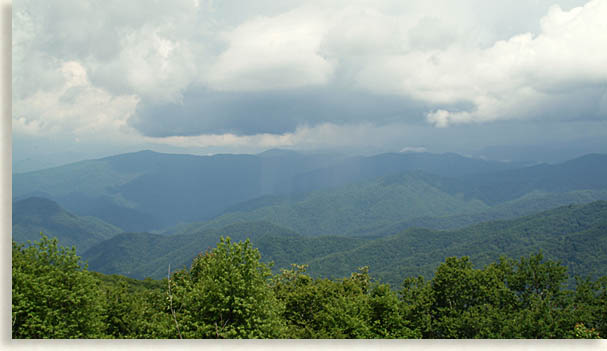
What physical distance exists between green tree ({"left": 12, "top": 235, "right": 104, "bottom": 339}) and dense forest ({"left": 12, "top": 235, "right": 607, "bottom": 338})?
0.02 meters

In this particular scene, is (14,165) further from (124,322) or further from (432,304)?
(432,304)

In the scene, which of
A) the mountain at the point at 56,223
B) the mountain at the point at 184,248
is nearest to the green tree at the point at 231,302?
the mountain at the point at 184,248

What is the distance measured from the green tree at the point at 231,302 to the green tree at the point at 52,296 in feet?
5.54

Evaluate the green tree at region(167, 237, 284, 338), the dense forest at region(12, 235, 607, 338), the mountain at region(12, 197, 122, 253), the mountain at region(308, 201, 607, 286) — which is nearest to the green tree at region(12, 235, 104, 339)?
the dense forest at region(12, 235, 607, 338)

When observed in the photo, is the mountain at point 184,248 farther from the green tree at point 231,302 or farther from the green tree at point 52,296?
the green tree at point 231,302

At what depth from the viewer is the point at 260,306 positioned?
709 cm

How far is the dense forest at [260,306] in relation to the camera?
6836 millimetres

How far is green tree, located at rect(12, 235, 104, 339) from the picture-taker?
6.82m

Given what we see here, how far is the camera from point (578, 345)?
21.3ft

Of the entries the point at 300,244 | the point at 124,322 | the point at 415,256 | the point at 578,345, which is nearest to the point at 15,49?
the point at 124,322

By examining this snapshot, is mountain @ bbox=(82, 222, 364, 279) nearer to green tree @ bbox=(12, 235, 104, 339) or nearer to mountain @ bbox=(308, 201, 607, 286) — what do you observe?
mountain @ bbox=(308, 201, 607, 286)

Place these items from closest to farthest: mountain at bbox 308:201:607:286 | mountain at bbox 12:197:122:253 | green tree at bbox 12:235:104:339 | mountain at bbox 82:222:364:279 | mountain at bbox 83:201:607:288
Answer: green tree at bbox 12:235:104:339 → mountain at bbox 83:201:607:288 → mountain at bbox 308:201:607:286 → mountain at bbox 82:222:364:279 → mountain at bbox 12:197:122:253

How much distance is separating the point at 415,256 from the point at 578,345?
271ft

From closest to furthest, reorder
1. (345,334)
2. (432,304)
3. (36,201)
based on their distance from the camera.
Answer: (345,334) → (432,304) → (36,201)
